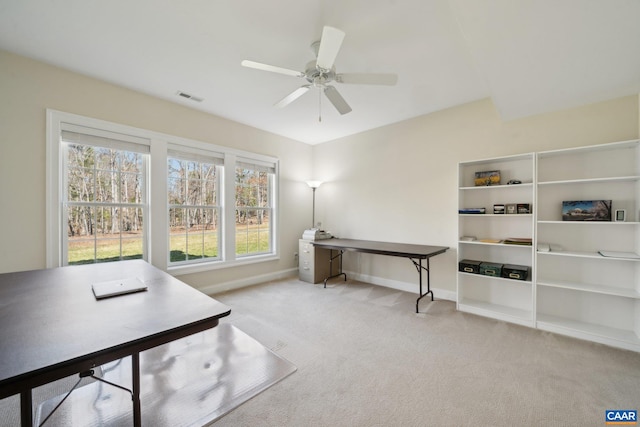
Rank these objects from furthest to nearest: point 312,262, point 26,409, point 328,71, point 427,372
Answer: point 312,262, point 328,71, point 427,372, point 26,409

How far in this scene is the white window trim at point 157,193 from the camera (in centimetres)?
257

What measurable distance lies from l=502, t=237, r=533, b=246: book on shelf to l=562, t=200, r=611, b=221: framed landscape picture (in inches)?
14.8

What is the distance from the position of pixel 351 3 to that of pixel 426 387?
2.73 metres

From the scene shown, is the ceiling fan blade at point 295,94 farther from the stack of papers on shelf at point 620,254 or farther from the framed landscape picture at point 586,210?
the stack of papers on shelf at point 620,254

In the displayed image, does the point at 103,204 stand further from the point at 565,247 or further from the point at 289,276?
the point at 565,247

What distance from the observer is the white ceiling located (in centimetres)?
171

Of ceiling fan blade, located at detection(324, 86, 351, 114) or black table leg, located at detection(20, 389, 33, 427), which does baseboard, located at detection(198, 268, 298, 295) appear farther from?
ceiling fan blade, located at detection(324, 86, 351, 114)

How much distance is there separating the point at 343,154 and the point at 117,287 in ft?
12.9

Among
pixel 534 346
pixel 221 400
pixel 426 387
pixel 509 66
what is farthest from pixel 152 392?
pixel 509 66

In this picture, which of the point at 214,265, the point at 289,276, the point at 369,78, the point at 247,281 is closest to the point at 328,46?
the point at 369,78

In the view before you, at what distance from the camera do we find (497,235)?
3152 mm

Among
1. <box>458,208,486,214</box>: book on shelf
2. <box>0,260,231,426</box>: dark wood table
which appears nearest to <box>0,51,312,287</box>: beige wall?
<box>0,260,231,426</box>: dark wood table

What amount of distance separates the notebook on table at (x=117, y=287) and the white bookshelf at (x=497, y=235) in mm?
3253

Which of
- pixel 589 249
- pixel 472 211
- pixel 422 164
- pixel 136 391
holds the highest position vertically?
pixel 422 164
